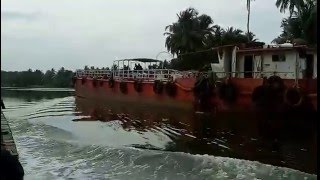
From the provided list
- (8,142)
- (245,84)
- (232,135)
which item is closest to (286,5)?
(245,84)

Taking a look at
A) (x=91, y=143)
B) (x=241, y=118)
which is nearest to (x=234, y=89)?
(x=241, y=118)

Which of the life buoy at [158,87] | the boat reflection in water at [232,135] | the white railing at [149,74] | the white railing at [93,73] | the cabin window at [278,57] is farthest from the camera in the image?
the white railing at [93,73]

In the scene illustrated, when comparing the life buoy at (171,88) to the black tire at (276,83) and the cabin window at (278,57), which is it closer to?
the cabin window at (278,57)

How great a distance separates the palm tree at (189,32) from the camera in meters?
41.6

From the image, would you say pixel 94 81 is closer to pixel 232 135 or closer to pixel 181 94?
pixel 181 94

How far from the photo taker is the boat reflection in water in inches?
351

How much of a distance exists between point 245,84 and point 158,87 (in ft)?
20.8

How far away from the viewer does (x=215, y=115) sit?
16875 mm

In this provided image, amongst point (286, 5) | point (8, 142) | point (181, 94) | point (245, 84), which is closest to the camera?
point (8, 142)

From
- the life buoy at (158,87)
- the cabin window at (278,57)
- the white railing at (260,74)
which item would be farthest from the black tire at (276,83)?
the life buoy at (158,87)

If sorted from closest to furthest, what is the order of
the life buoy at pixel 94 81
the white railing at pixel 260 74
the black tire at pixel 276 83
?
the black tire at pixel 276 83 < the white railing at pixel 260 74 < the life buoy at pixel 94 81

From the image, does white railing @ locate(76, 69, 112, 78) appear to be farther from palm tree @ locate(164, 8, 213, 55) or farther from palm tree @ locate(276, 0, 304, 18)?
palm tree @ locate(276, 0, 304, 18)

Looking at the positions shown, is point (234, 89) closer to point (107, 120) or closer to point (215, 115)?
point (215, 115)

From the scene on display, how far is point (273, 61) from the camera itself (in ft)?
56.7
